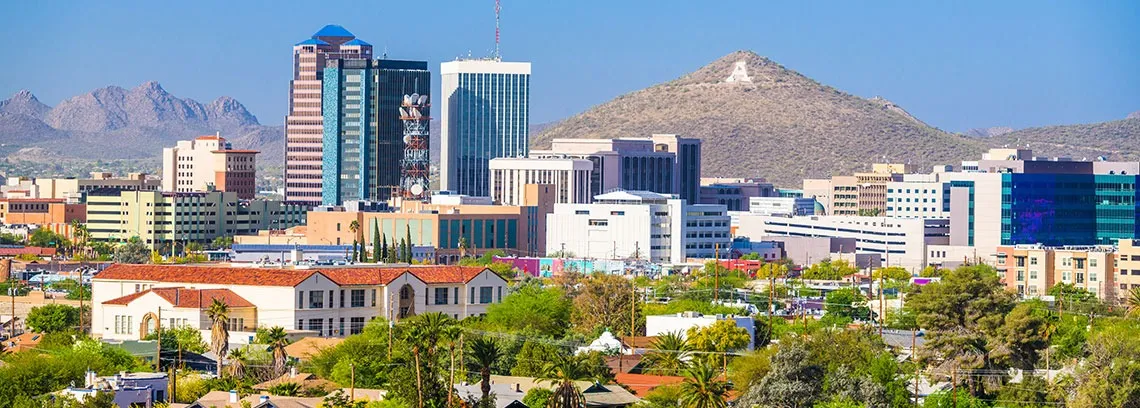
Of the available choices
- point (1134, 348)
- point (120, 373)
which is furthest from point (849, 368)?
point (120, 373)

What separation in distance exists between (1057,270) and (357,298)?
206 feet

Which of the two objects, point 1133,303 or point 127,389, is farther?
point 1133,303

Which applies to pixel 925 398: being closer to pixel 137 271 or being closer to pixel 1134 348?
pixel 1134 348

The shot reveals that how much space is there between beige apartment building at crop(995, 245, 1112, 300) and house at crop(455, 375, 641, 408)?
76007mm

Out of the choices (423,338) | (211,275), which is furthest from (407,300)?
(423,338)

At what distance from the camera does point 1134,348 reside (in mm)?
80938

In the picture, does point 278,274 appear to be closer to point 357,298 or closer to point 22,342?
point 357,298

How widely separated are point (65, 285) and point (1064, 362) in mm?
78975

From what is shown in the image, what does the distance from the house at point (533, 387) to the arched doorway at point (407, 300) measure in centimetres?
2762

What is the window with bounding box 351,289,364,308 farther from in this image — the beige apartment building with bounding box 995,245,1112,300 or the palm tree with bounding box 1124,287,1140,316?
the beige apartment building with bounding box 995,245,1112,300

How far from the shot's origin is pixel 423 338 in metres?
75.9

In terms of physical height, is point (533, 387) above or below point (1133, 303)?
below

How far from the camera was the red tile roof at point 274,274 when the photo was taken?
4139 inches

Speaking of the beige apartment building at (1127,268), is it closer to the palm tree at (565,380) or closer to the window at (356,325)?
Result: the window at (356,325)
